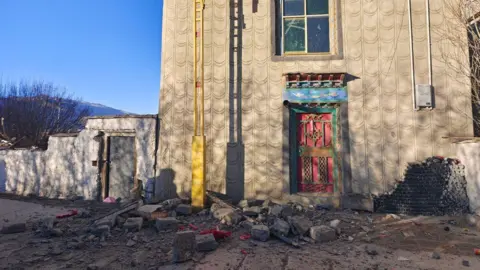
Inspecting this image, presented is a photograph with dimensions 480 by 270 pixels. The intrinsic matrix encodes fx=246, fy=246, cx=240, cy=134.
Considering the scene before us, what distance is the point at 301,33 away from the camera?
22.6 ft

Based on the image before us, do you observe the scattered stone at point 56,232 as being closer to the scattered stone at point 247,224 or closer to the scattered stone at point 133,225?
the scattered stone at point 133,225

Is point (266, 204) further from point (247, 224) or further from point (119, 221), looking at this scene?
point (119, 221)

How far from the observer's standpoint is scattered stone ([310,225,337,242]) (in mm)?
4285

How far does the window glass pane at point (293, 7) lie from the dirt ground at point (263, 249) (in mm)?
5505

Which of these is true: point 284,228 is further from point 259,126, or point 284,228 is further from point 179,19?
point 179,19

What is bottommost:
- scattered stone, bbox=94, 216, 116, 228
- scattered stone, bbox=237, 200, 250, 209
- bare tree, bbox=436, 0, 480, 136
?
scattered stone, bbox=94, 216, 116, 228

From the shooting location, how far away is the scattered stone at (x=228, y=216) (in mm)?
4984

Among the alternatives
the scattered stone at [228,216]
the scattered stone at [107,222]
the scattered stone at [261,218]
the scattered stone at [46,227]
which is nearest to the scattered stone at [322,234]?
the scattered stone at [261,218]

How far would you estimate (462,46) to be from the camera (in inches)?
245

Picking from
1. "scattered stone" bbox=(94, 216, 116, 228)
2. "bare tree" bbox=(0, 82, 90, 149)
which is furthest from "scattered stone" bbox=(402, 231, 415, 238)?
"bare tree" bbox=(0, 82, 90, 149)

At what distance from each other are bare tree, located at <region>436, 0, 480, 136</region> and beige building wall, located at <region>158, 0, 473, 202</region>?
4.4 inches

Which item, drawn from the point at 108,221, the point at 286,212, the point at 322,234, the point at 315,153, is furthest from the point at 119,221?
the point at 315,153

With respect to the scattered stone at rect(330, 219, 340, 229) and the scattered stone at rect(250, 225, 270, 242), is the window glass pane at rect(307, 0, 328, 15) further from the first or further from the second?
the scattered stone at rect(250, 225, 270, 242)

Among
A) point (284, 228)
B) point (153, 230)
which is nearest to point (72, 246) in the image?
point (153, 230)
